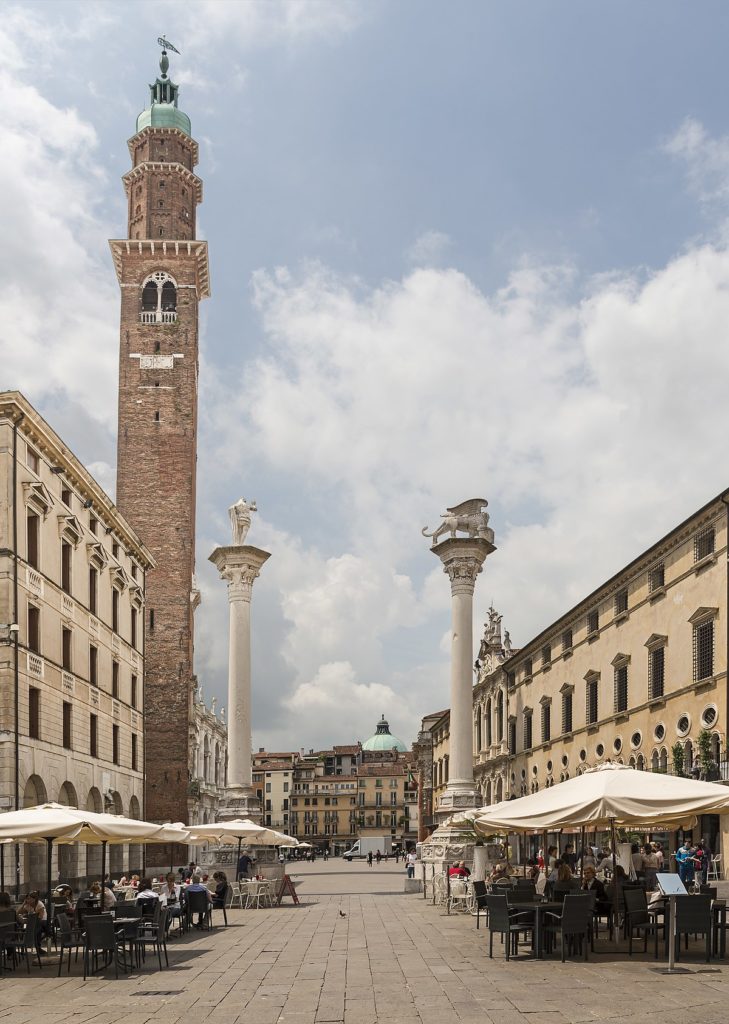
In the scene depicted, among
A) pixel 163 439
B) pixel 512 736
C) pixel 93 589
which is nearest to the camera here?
pixel 93 589

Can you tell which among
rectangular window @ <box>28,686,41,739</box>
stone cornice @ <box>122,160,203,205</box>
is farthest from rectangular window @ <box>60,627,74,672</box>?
stone cornice @ <box>122,160,203,205</box>

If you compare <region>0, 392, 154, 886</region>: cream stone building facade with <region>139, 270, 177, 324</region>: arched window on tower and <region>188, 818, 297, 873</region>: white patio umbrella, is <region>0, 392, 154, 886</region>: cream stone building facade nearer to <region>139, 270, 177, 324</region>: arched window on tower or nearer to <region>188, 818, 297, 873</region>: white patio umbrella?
<region>188, 818, 297, 873</region>: white patio umbrella

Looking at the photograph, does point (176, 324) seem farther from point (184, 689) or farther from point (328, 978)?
point (328, 978)

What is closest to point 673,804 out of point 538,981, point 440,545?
point 538,981

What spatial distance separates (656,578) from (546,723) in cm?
1598

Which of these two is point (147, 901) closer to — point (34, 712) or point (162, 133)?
point (34, 712)

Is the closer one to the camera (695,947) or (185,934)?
(695,947)

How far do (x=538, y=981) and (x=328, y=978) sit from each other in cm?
274

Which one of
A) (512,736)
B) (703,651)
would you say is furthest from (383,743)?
(703,651)

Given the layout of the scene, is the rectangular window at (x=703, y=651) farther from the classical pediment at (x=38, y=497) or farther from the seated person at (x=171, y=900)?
the classical pediment at (x=38, y=497)

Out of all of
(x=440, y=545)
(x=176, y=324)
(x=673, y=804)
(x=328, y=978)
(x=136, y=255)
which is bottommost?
(x=328, y=978)

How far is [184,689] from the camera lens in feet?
195

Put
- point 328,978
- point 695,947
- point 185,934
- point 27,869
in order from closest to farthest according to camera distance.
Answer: point 328,978 → point 695,947 → point 185,934 → point 27,869

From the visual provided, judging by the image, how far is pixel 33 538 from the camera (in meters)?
32.0
